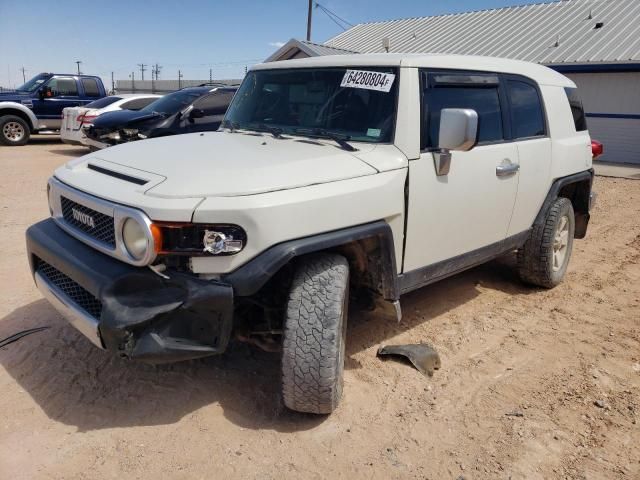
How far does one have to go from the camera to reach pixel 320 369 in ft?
8.94

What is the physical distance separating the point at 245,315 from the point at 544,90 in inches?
131

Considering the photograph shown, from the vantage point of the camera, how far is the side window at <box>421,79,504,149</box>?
3371 mm

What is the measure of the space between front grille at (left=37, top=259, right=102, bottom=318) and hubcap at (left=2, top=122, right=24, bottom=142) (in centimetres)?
1357

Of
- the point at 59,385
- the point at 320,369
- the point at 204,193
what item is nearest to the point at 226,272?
the point at 204,193

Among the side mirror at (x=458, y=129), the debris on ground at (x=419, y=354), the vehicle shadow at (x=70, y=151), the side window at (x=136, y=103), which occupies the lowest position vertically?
the vehicle shadow at (x=70, y=151)

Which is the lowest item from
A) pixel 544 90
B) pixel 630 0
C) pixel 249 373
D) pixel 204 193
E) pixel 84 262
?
pixel 249 373

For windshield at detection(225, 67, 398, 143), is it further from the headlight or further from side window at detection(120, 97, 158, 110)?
side window at detection(120, 97, 158, 110)

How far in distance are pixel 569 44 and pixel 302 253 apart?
17.9m

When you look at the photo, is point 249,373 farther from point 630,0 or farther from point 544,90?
point 630,0

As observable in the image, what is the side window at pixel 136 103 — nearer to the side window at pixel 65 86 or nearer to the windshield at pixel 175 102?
the windshield at pixel 175 102

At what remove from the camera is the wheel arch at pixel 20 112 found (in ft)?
46.7

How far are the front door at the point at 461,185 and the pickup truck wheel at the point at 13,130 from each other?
14396 mm

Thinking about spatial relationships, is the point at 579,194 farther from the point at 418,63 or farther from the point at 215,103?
the point at 215,103

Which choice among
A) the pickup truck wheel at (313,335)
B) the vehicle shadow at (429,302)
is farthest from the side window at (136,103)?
the pickup truck wheel at (313,335)
